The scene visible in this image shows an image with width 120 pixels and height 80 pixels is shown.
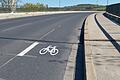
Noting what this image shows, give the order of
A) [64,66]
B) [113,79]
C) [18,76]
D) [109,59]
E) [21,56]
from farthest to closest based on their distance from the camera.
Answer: [21,56], [109,59], [64,66], [18,76], [113,79]

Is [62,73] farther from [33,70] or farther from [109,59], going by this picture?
[109,59]

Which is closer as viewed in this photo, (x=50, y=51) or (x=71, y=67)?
(x=71, y=67)

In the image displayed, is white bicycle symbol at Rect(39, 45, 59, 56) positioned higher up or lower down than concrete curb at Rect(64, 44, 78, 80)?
lower down

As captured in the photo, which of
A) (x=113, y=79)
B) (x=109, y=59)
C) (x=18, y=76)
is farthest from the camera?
(x=109, y=59)

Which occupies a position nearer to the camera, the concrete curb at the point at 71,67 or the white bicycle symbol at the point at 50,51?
the concrete curb at the point at 71,67

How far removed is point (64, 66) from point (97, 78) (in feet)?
8.76

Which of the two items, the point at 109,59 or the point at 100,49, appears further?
the point at 100,49

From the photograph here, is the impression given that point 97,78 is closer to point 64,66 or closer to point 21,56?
point 64,66

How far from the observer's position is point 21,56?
A: 43.6 feet

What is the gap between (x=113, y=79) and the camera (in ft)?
29.1

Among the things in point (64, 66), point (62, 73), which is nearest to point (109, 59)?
point (64, 66)

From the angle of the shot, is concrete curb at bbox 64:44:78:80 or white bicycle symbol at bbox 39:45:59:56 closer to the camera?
concrete curb at bbox 64:44:78:80

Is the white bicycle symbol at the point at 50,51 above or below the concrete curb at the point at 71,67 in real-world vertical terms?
below

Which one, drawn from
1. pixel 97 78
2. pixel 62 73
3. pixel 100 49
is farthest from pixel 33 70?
pixel 100 49
